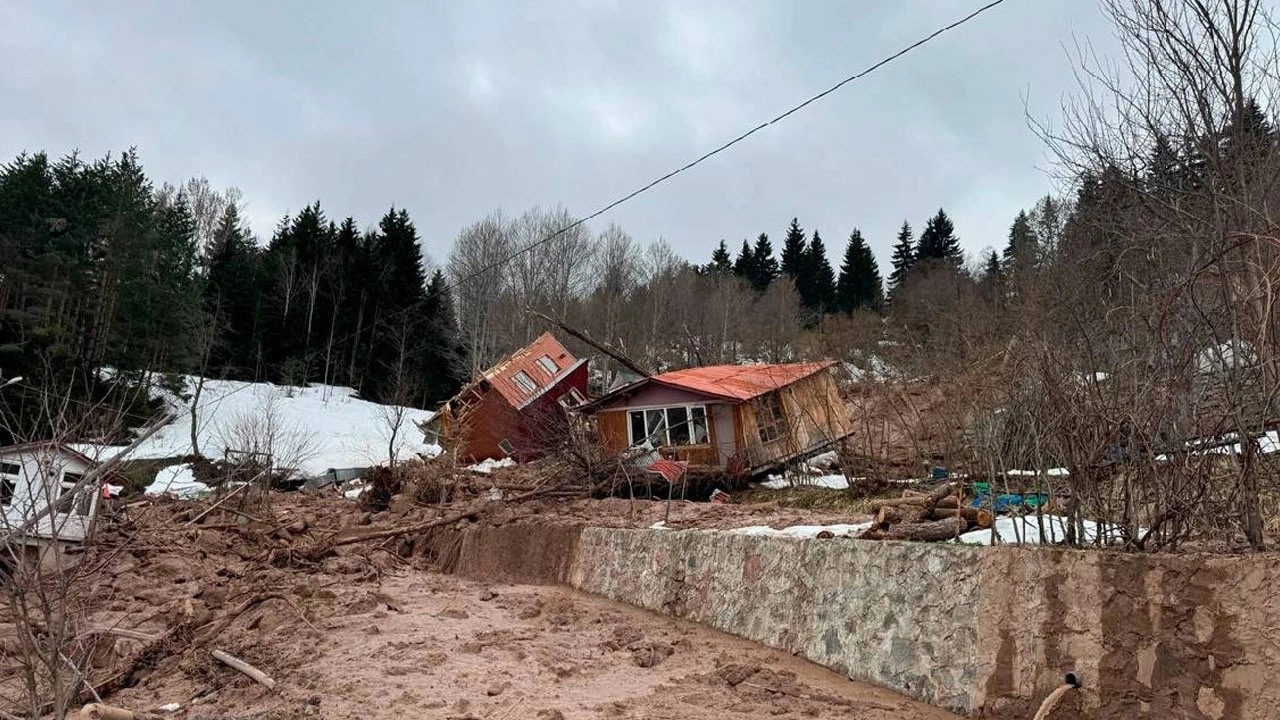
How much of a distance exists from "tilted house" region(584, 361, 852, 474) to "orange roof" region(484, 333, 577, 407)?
5876 mm

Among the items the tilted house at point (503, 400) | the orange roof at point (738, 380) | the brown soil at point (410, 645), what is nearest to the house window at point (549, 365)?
the tilted house at point (503, 400)

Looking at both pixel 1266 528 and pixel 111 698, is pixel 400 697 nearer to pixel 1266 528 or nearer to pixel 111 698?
pixel 111 698

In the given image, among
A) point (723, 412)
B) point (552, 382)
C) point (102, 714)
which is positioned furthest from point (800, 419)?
point (102, 714)

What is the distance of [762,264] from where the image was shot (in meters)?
67.8

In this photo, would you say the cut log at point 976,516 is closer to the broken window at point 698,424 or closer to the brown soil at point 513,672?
the brown soil at point 513,672

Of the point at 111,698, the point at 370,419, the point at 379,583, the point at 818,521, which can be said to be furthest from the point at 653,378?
the point at 370,419

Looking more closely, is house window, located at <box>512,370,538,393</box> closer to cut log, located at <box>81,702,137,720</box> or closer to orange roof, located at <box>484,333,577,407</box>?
orange roof, located at <box>484,333,577,407</box>

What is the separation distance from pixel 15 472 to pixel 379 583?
775cm

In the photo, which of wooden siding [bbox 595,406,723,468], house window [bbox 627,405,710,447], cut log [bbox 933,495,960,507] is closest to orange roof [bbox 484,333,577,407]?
wooden siding [bbox 595,406,723,468]

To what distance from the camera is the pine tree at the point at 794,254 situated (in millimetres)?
64750

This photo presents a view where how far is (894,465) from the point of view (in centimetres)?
1497

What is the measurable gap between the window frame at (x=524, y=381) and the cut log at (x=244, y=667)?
21.5 metres

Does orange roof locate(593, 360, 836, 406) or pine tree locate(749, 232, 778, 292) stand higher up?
pine tree locate(749, 232, 778, 292)

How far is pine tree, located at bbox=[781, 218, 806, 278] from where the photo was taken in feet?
212
